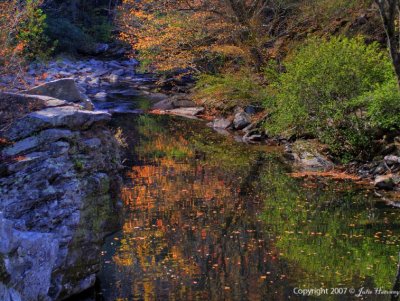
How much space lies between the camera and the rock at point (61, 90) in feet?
35.2

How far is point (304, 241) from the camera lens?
1036 centimetres

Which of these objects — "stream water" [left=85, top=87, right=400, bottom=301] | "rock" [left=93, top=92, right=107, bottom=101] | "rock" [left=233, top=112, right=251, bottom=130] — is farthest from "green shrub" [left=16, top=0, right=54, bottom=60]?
"rock" [left=93, top=92, right=107, bottom=101]

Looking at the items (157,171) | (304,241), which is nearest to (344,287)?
(304,241)

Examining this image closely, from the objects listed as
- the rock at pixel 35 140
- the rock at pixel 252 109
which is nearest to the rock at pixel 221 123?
the rock at pixel 252 109

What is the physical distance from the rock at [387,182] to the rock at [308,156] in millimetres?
2303

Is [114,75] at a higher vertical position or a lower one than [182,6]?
lower

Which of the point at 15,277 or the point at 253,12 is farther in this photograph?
the point at 253,12

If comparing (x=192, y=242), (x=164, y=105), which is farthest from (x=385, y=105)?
(x=164, y=105)

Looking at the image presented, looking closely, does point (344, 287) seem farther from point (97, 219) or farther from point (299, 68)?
point (299, 68)

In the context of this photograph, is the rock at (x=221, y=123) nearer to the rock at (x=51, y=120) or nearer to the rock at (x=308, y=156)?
the rock at (x=308, y=156)

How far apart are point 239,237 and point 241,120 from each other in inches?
535

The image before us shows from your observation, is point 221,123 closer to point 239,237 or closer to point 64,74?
point 239,237

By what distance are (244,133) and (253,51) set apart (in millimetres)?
4496

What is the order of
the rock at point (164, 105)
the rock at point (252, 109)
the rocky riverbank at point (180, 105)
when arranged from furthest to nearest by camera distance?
the rock at point (164, 105) → the rock at point (252, 109) → the rocky riverbank at point (180, 105)
